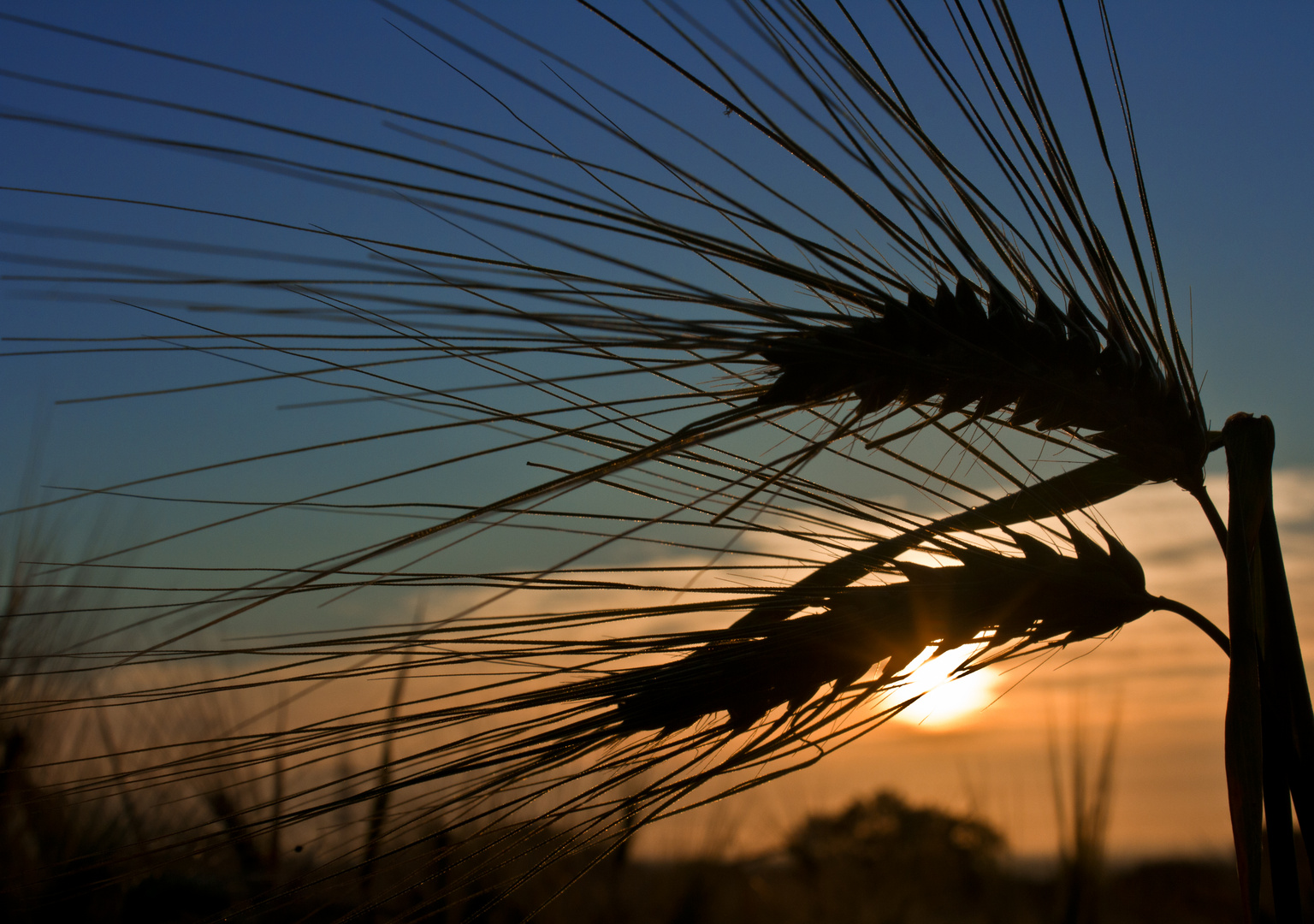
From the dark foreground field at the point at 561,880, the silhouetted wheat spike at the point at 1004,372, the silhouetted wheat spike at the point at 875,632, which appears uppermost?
the silhouetted wheat spike at the point at 1004,372

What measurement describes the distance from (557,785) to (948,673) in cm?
40

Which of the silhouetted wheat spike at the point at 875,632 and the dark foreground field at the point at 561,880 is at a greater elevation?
the silhouetted wheat spike at the point at 875,632

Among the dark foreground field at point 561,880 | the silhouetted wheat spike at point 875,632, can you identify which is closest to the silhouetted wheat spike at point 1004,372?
the silhouetted wheat spike at point 875,632

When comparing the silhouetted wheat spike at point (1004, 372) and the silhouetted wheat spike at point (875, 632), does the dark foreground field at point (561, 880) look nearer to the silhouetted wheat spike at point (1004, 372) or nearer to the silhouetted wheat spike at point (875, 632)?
the silhouetted wheat spike at point (875, 632)

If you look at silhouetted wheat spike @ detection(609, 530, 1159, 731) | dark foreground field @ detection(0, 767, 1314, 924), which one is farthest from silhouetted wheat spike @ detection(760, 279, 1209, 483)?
dark foreground field @ detection(0, 767, 1314, 924)

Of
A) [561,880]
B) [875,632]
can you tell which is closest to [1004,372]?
[875,632]

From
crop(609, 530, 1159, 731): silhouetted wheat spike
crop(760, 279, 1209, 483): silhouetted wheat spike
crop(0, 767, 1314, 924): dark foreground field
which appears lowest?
crop(0, 767, 1314, 924): dark foreground field

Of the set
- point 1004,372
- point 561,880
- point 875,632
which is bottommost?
point 561,880

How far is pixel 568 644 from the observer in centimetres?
73

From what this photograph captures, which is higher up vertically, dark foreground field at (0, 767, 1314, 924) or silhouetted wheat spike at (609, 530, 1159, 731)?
silhouetted wheat spike at (609, 530, 1159, 731)

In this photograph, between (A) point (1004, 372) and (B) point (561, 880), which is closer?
(A) point (1004, 372)

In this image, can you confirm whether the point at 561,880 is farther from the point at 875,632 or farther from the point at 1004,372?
the point at 1004,372

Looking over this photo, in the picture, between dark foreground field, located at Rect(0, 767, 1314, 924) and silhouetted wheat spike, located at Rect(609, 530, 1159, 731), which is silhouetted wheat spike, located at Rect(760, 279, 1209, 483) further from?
dark foreground field, located at Rect(0, 767, 1314, 924)

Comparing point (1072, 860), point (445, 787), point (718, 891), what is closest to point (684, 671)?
point (445, 787)
